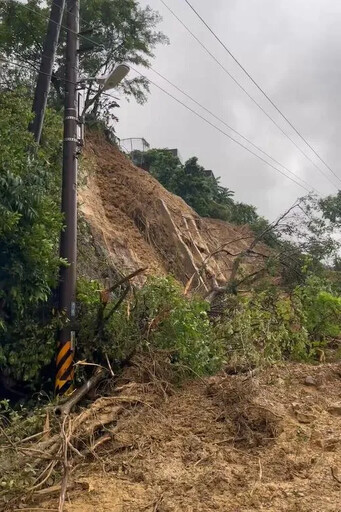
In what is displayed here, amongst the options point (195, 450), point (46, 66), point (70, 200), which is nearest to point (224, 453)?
point (195, 450)

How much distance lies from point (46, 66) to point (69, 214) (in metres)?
3.03

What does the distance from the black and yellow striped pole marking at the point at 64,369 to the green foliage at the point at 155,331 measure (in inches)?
10.9

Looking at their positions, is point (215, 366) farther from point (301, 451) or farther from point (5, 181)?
point (5, 181)

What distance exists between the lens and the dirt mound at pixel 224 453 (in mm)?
4535

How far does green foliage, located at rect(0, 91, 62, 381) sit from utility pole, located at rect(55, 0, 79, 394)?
0.18m

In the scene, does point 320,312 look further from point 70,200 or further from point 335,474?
point 335,474

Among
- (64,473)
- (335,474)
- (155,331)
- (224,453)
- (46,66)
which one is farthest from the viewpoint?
(46,66)

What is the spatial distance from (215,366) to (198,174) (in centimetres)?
1977

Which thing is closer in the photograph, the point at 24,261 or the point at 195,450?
the point at 195,450

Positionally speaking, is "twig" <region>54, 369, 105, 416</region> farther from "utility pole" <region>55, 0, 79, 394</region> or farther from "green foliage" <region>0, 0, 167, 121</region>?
"green foliage" <region>0, 0, 167, 121</region>

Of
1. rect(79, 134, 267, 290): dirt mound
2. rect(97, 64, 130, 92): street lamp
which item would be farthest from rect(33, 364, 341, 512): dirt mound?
rect(79, 134, 267, 290): dirt mound

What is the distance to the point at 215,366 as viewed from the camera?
8219 millimetres

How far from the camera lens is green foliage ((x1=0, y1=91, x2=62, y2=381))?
299 inches

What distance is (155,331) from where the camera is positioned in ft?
26.8
